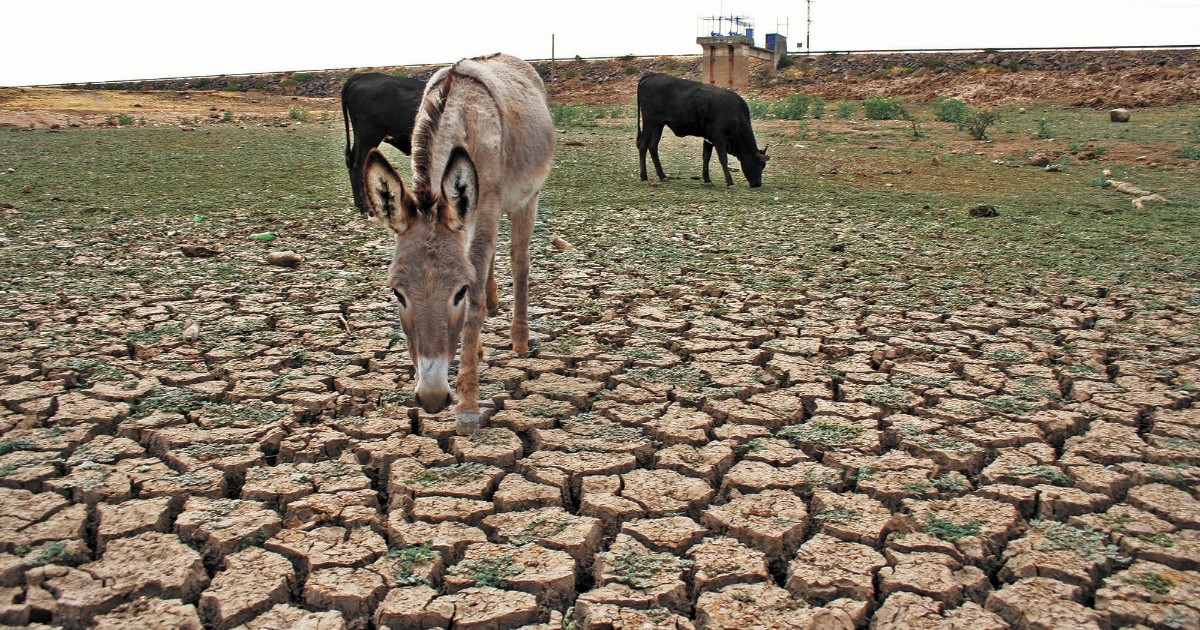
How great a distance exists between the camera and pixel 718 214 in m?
10.8

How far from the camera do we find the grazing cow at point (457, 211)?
149 inches

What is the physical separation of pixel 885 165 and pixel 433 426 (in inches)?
518

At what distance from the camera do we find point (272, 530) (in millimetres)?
3238

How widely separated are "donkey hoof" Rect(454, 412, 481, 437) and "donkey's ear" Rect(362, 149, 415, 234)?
962mm

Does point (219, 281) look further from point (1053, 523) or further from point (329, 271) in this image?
point (1053, 523)

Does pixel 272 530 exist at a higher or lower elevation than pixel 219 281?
lower

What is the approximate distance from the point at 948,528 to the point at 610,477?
4.60 ft

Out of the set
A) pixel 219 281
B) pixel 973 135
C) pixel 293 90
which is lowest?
pixel 219 281

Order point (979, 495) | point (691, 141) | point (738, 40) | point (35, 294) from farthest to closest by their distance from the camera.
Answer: point (738, 40)
point (691, 141)
point (35, 294)
point (979, 495)

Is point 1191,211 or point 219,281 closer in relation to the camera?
point 219,281

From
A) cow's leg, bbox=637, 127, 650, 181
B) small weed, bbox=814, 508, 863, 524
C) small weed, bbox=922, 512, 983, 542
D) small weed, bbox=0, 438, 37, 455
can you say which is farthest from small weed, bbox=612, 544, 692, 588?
cow's leg, bbox=637, 127, 650, 181

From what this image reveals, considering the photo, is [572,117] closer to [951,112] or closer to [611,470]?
[951,112]

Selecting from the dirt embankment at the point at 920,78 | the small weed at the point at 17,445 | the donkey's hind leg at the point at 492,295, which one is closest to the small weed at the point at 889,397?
the donkey's hind leg at the point at 492,295

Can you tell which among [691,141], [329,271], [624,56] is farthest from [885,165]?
[624,56]
